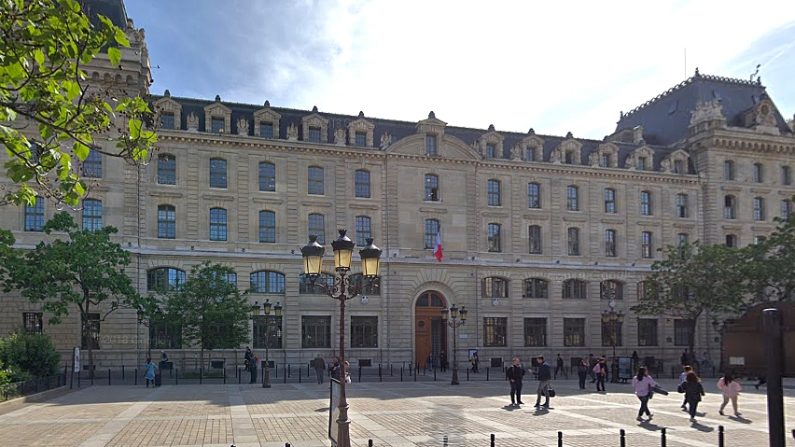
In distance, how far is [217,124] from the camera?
43906 mm

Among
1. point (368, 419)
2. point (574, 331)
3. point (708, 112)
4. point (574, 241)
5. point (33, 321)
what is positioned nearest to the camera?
point (368, 419)

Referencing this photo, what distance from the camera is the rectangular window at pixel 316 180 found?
45.7m

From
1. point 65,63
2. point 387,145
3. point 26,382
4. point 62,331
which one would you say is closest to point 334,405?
point 65,63

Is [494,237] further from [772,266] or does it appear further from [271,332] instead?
[772,266]

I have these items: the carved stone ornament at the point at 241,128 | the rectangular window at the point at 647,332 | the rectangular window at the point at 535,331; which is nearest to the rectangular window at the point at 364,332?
the rectangular window at the point at 535,331

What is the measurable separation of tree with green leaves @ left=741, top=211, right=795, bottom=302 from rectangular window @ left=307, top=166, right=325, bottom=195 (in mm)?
28564

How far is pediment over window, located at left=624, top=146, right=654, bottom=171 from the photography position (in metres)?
53.6

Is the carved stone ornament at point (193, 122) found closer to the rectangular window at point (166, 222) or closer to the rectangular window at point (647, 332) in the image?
the rectangular window at point (166, 222)

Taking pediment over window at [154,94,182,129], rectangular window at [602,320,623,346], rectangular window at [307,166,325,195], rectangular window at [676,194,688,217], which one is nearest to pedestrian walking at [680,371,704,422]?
rectangular window at [307,166,325,195]

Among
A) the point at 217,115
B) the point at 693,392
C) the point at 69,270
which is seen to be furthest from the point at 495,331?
the point at 69,270

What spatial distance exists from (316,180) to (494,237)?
13.8 m

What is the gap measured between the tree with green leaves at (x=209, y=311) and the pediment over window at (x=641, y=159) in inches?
1288

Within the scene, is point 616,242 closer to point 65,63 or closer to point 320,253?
point 320,253

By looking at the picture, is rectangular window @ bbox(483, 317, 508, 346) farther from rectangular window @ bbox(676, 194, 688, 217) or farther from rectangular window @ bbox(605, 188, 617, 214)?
rectangular window @ bbox(676, 194, 688, 217)
